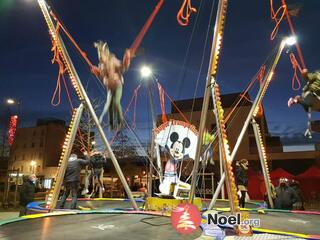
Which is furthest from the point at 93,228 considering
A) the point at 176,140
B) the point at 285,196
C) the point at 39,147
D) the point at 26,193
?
the point at 39,147

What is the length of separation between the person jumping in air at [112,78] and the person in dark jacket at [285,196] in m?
5.30

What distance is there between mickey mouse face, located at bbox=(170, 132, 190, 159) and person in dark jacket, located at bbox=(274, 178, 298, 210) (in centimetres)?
333

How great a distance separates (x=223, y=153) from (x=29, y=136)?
39152 mm

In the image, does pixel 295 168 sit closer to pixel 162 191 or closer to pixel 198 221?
pixel 162 191

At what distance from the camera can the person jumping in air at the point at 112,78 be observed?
661cm

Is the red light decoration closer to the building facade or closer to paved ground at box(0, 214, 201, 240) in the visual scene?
the building facade

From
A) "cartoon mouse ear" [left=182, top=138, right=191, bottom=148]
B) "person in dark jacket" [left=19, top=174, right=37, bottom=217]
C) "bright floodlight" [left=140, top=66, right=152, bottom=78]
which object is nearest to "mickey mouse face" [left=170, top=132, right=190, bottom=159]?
"cartoon mouse ear" [left=182, top=138, right=191, bottom=148]

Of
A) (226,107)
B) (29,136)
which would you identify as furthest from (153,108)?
(29,136)

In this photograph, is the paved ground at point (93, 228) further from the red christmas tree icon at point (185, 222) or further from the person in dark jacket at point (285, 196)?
the person in dark jacket at point (285, 196)

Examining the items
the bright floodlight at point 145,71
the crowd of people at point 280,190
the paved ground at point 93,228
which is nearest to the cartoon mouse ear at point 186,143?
the crowd of people at point 280,190

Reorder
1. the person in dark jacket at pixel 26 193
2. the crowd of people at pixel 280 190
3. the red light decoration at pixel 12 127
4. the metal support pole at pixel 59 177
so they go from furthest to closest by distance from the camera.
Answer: the red light decoration at pixel 12 127 < the crowd of people at pixel 280 190 < the person in dark jacket at pixel 26 193 < the metal support pole at pixel 59 177

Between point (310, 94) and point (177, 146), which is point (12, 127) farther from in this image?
point (310, 94)

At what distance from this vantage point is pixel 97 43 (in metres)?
6.90

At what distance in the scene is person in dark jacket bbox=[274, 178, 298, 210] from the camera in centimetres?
873
